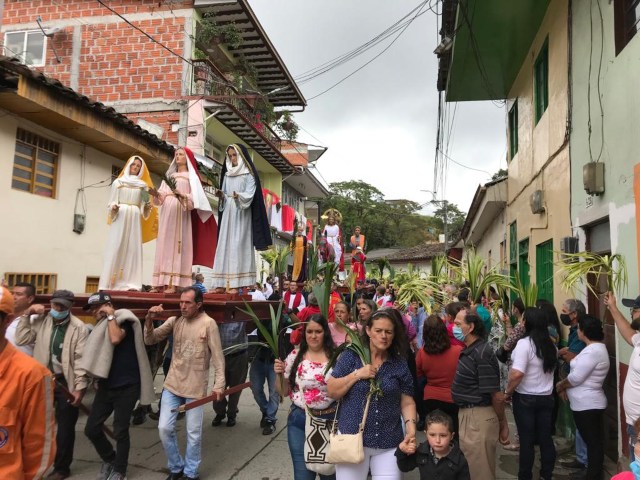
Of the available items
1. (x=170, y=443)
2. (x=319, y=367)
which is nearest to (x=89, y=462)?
(x=170, y=443)

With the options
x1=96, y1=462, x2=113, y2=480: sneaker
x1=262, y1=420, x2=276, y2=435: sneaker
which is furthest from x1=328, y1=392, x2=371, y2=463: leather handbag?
x1=262, y1=420, x2=276, y2=435: sneaker

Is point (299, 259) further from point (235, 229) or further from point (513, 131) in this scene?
point (513, 131)

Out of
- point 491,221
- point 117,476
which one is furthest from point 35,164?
point 491,221

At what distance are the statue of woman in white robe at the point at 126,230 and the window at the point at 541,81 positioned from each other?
6.63m

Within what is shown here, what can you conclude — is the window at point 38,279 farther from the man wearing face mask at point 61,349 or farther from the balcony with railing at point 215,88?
the balcony with railing at point 215,88

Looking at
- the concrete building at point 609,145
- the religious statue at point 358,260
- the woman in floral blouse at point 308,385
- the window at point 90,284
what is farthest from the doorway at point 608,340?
the window at point 90,284

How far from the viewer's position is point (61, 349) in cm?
488

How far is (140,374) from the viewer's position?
4742 millimetres

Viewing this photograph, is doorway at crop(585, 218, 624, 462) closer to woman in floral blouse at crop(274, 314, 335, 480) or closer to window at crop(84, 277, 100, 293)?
woman in floral blouse at crop(274, 314, 335, 480)

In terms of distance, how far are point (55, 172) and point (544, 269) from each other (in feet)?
30.1

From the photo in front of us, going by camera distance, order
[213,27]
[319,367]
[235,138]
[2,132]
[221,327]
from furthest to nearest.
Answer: [235,138] < [213,27] < [2,132] < [221,327] < [319,367]

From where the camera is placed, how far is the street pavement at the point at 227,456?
16.5ft

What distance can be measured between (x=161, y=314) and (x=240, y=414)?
2.87 metres

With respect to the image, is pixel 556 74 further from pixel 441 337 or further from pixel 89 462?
pixel 89 462
